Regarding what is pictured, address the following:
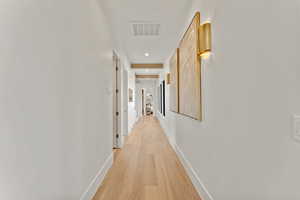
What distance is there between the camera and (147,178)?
9.93 feet

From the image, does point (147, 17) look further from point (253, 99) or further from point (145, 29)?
point (253, 99)

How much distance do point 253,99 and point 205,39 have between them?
107 cm

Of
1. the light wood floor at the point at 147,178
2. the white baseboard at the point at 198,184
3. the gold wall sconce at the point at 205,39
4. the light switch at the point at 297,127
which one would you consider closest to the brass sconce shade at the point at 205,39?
the gold wall sconce at the point at 205,39

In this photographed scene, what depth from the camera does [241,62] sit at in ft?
4.63

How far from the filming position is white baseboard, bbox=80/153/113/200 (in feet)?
7.33

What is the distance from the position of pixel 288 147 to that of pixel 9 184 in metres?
1.45

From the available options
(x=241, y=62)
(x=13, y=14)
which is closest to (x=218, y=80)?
(x=241, y=62)

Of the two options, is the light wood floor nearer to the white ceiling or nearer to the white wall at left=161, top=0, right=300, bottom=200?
the white wall at left=161, top=0, right=300, bottom=200

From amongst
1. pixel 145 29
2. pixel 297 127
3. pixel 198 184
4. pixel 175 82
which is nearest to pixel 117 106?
pixel 175 82

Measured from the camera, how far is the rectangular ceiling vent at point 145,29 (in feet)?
12.6

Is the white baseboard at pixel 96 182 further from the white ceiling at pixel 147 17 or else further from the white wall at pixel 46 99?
the white ceiling at pixel 147 17

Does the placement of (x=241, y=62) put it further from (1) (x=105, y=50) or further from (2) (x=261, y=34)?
(1) (x=105, y=50)

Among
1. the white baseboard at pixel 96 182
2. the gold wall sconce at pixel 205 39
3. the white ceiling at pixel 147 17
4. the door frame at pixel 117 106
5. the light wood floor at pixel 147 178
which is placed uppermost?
the white ceiling at pixel 147 17

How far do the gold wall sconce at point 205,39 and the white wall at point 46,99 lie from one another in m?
1.35
